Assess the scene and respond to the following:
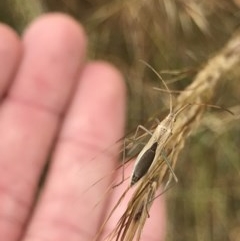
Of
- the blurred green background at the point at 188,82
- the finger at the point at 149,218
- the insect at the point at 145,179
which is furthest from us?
the blurred green background at the point at 188,82

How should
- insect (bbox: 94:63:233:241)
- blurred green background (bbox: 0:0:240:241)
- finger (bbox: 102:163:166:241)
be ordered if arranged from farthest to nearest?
blurred green background (bbox: 0:0:240:241)
finger (bbox: 102:163:166:241)
insect (bbox: 94:63:233:241)

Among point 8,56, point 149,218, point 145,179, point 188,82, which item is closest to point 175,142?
point 145,179

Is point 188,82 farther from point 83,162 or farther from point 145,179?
point 145,179

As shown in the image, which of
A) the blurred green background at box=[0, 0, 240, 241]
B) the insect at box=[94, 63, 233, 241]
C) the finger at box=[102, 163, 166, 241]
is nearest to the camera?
the insect at box=[94, 63, 233, 241]

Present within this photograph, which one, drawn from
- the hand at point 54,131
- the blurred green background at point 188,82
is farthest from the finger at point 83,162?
the blurred green background at point 188,82

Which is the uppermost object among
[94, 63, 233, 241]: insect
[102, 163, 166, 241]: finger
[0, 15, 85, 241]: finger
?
[0, 15, 85, 241]: finger

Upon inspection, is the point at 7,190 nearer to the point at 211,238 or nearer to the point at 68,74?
the point at 68,74

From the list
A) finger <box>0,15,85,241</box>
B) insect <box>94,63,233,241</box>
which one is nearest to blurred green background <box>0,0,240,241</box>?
finger <box>0,15,85,241</box>

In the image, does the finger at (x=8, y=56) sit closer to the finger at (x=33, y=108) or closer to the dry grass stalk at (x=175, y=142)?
the finger at (x=33, y=108)

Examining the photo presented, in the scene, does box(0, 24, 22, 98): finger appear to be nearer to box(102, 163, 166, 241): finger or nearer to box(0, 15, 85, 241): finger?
box(0, 15, 85, 241): finger

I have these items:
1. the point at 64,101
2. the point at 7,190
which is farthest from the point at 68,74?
the point at 7,190
